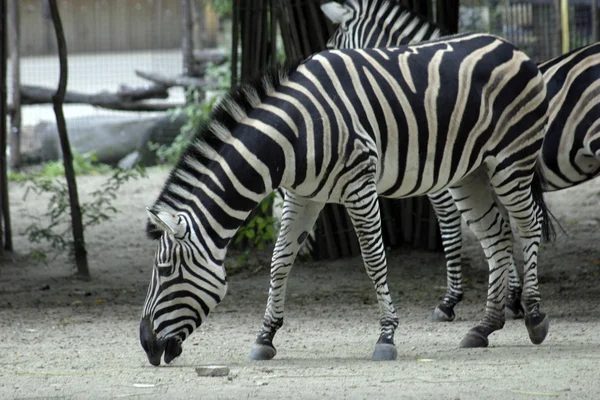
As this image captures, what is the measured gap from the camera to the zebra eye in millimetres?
4645

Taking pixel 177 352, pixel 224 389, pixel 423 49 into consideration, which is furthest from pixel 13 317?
pixel 423 49

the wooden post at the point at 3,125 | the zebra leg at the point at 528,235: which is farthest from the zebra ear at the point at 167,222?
the wooden post at the point at 3,125

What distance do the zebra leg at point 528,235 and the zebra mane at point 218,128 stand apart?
1590 millimetres

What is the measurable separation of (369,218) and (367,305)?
203 centimetres

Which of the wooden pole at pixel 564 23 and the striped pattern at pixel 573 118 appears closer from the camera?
the striped pattern at pixel 573 118

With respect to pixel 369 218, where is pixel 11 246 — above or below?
below

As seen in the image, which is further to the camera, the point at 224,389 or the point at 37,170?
the point at 37,170

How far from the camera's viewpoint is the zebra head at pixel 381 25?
6.61 meters

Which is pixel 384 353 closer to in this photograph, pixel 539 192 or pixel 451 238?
pixel 451 238

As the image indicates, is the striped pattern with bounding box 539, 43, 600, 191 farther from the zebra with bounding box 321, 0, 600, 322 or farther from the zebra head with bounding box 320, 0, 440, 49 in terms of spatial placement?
the zebra head with bounding box 320, 0, 440, 49

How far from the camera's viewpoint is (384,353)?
4.89 metres

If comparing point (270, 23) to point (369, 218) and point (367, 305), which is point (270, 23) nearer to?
point (367, 305)

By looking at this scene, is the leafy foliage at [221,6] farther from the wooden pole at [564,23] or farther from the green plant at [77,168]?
the wooden pole at [564,23]

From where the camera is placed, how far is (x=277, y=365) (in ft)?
15.9
